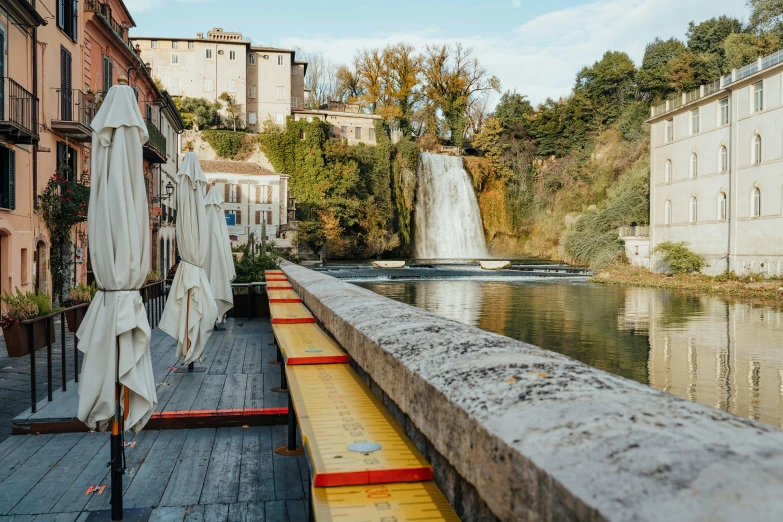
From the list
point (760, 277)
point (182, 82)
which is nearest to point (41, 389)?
point (760, 277)

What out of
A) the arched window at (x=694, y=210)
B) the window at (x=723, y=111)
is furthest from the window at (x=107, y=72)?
the arched window at (x=694, y=210)

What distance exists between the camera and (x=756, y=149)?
30875 millimetres

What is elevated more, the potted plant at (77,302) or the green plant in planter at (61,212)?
the green plant in planter at (61,212)

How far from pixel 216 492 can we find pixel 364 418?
5.05 feet

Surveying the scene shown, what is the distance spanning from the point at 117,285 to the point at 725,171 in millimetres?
35303

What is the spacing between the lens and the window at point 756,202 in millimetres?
30969

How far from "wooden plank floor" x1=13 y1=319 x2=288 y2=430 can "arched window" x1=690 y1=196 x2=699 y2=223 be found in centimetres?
3255

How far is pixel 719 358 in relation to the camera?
46.6 feet

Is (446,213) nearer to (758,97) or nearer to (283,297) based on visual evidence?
(758,97)

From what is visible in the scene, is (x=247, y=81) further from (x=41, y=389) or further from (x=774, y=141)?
(x=41, y=389)

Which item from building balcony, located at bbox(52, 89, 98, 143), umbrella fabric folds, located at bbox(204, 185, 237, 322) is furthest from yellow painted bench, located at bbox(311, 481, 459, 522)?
building balcony, located at bbox(52, 89, 98, 143)

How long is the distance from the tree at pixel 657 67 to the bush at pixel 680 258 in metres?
22.3

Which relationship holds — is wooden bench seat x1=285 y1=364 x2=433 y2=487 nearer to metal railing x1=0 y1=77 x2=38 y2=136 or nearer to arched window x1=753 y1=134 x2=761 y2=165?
metal railing x1=0 y1=77 x2=38 y2=136

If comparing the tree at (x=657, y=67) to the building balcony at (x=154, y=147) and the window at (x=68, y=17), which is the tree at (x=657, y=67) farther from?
the window at (x=68, y=17)
